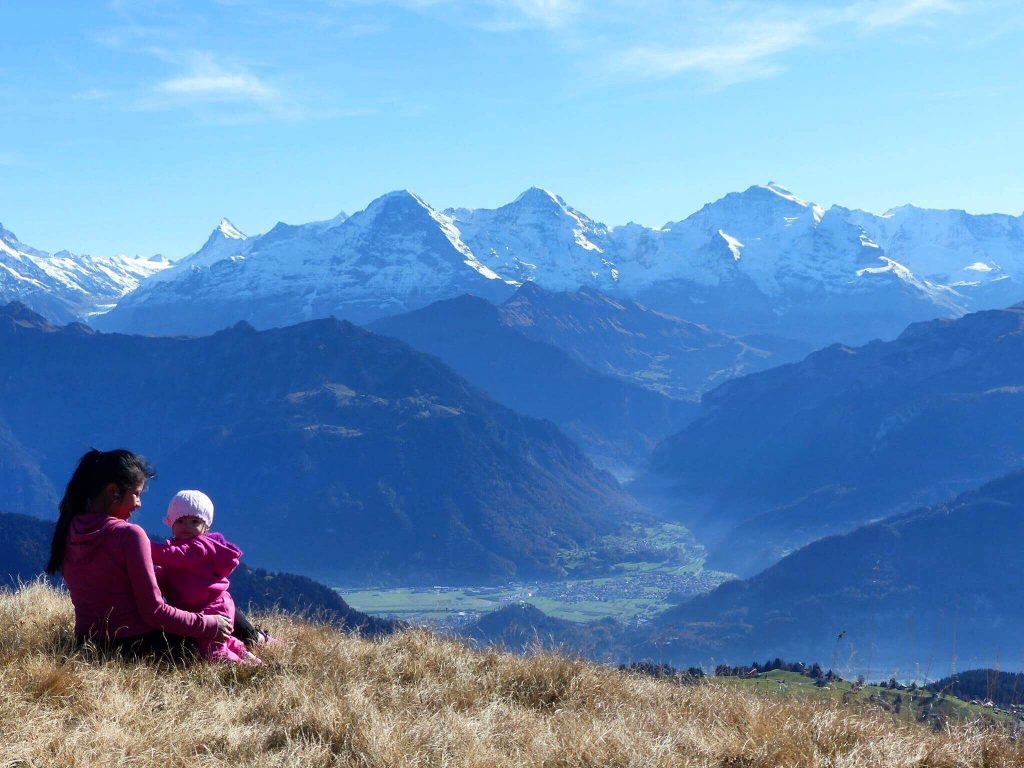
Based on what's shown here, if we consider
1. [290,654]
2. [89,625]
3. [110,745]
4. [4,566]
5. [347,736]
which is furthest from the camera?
[4,566]

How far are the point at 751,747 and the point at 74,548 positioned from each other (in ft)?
23.0

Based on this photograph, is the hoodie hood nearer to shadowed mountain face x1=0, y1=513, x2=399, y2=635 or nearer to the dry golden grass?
the dry golden grass

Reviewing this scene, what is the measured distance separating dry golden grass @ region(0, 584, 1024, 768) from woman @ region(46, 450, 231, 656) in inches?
17.6

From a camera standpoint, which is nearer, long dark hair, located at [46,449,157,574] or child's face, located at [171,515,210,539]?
long dark hair, located at [46,449,157,574]

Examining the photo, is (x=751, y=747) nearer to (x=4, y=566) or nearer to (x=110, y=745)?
(x=110, y=745)

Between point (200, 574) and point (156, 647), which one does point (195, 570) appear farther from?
point (156, 647)

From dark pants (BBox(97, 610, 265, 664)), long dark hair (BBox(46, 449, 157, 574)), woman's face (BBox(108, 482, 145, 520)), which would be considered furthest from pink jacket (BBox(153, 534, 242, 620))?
long dark hair (BBox(46, 449, 157, 574))

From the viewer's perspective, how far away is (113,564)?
34.5ft

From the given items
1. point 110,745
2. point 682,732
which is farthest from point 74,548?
point 682,732

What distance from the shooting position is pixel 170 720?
9.06 meters

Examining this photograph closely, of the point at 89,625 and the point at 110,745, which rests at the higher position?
the point at 89,625

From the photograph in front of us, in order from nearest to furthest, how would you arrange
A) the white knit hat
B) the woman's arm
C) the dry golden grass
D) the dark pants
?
1. the dry golden grass
2. the woman's arm
3. the dark pants
4. the white knit hat

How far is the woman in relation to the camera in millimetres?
10367

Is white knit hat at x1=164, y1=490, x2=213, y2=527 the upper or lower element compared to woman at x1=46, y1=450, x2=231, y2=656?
upper
